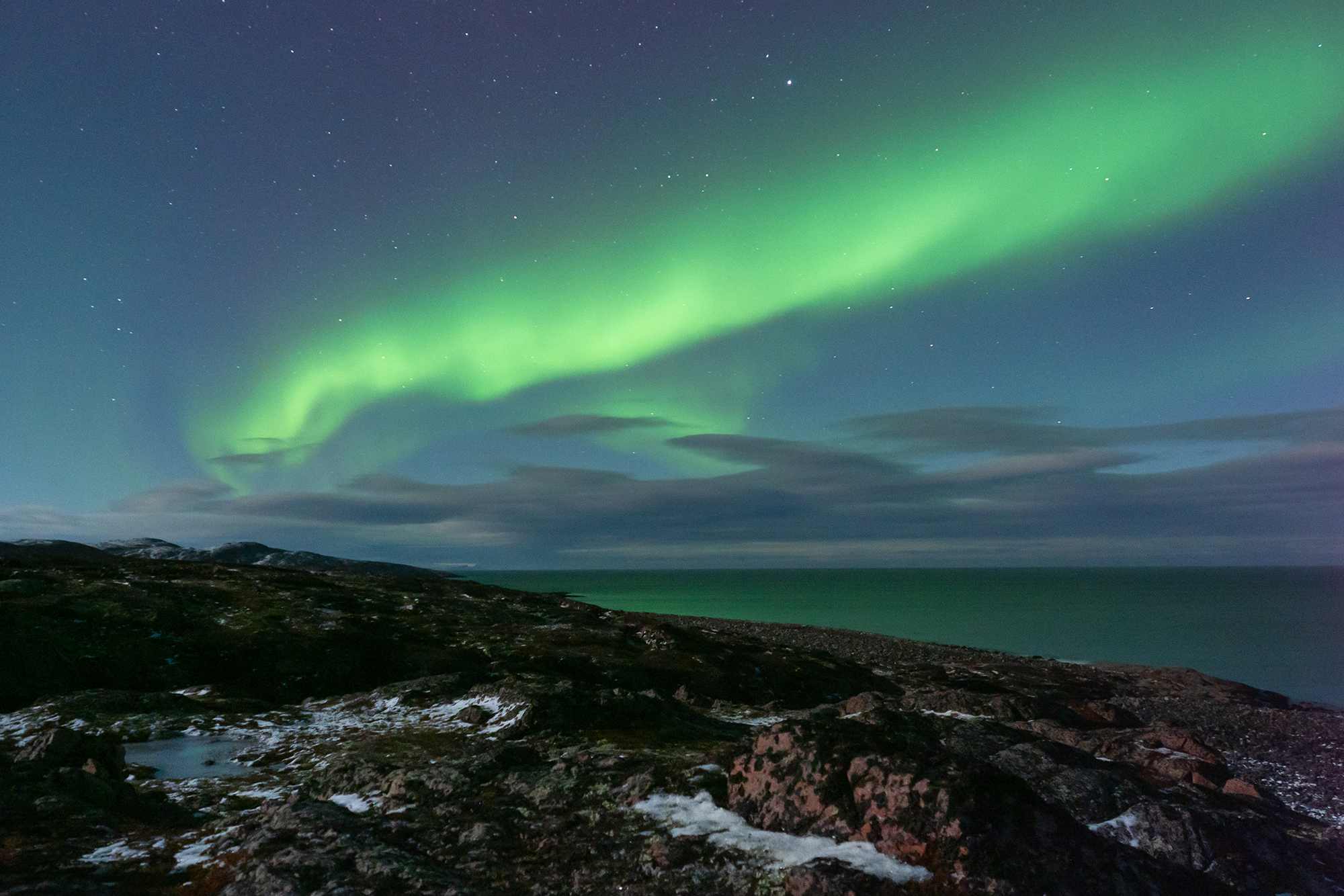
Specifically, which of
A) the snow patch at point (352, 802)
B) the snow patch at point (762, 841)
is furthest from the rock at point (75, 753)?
the snow patch at point (762, 841)

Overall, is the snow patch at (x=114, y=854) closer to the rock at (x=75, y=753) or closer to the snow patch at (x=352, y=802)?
A: the snow patch at (x=352, y=802)

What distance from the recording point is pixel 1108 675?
8544 cm

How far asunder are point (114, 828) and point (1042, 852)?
19.3 metres

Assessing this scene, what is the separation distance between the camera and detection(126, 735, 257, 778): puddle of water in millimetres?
20812

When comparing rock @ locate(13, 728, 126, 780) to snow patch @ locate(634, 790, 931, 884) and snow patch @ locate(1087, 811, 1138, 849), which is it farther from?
snow patch @ locate(1087, 811, 1138, 849)

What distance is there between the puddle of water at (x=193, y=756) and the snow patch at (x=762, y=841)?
47.6 ft

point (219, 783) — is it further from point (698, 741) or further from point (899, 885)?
point (899, 885)

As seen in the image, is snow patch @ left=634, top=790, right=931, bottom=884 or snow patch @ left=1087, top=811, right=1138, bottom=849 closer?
snow patch @ left=634, top=790, right=931, bottom=884

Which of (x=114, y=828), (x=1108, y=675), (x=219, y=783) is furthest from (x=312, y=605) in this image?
A: (x=1108, y=675)

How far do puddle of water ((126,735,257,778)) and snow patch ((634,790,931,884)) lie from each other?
571 inches

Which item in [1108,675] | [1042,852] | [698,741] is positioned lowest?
[1108,675]

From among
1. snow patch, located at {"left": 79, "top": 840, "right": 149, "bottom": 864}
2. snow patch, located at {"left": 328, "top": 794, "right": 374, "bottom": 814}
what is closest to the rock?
snow patch, located at {"left": 79, "top": 840, "right": 149, "bottom": 864}

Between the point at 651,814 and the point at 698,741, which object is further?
the point at 698,741

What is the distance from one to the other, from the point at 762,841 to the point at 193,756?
2032 cm
